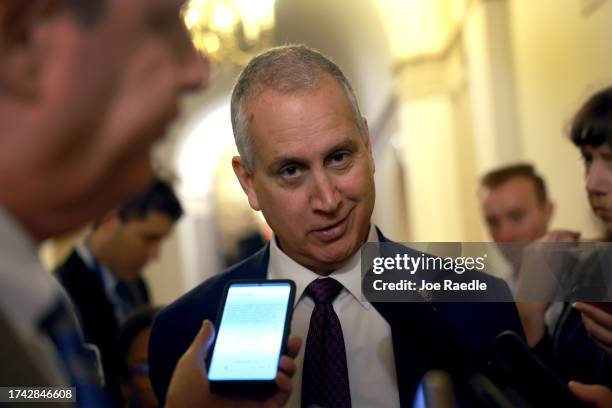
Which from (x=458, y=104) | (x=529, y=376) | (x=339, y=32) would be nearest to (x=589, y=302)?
(x=529, y=376)

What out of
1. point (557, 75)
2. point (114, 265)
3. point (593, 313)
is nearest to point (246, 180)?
point (593, 313)

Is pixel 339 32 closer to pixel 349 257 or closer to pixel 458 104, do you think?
pixel 458 104

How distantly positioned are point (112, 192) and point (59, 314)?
11cm

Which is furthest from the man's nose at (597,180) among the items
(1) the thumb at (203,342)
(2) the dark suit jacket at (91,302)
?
(2) the dark suit jacket at (91,302)

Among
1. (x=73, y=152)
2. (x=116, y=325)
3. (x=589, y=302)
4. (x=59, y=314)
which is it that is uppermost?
(x=73, y=152)

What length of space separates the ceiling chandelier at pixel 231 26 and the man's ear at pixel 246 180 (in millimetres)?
4543

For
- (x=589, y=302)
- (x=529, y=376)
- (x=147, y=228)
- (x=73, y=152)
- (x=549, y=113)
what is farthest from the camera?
(x=549, y=113)

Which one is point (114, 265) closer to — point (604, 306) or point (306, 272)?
point (306, 272)

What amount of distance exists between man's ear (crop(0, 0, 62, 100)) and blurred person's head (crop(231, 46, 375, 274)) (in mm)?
604

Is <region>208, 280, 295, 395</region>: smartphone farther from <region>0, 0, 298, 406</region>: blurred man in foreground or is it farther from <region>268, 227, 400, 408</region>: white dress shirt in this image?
<region>0, 0, 298, 406</region>: blurred man in foreground

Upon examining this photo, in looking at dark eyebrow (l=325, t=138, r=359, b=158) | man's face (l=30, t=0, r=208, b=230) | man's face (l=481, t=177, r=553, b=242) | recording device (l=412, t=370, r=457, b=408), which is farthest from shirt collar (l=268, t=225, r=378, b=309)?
man's face (l=481, t=177, r=553, b=242)

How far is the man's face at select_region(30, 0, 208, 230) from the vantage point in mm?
520

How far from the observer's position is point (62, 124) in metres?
0.52

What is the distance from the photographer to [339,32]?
7.37m
